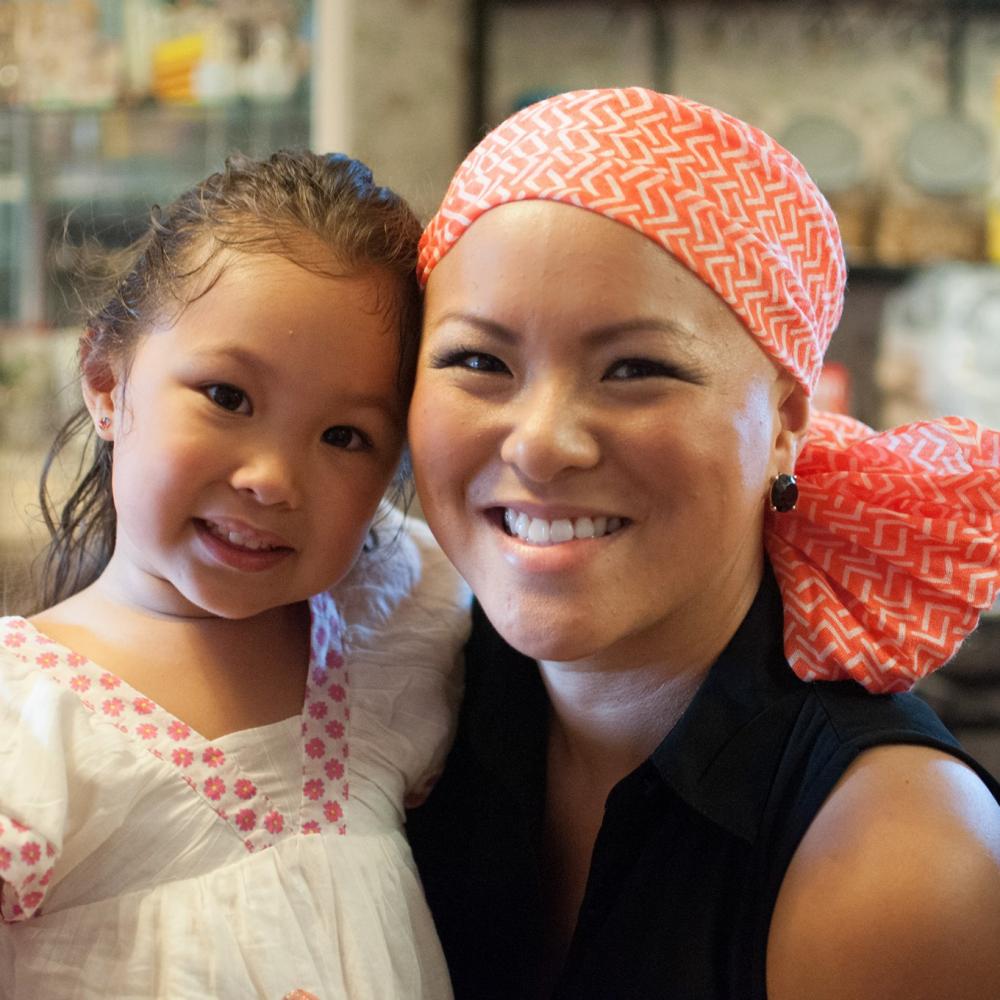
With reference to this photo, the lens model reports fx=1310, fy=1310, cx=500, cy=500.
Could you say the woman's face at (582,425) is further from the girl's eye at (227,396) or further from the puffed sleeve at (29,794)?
the puffed sleeve at (29,794)

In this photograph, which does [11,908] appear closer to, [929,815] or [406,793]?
[406,793]

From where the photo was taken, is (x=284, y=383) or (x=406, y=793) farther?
(x=406, y=793)

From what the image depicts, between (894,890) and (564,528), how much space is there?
384mm

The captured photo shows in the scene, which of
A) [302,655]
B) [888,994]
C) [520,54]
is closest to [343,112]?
[520,54]

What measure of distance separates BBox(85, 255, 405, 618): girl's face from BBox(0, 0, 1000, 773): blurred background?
94.3 inches

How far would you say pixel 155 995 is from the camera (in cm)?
102

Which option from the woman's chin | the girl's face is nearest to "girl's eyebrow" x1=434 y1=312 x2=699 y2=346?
the girl's face

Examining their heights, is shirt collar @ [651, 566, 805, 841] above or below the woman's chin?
below

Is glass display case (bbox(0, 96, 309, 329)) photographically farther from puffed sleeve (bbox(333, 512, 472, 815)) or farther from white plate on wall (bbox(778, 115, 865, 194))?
puffed sleeve (bbox(333, 512, 472, 815))

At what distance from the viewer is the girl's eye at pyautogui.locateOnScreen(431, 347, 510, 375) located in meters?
1.13

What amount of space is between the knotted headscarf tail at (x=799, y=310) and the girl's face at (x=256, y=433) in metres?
→ 0.13

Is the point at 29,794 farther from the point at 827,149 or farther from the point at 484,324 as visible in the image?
the point at 827,149

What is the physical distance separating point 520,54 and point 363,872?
289cm

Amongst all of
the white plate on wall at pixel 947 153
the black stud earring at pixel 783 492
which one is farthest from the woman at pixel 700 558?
the white plate on wall at pixel 947 153
